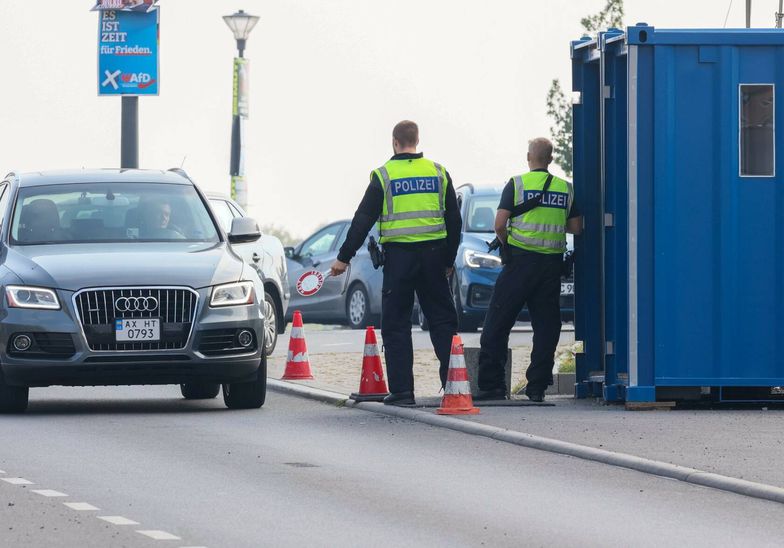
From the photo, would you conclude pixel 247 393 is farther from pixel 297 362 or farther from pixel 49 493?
pixel 49 493

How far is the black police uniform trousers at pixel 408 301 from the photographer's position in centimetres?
1461

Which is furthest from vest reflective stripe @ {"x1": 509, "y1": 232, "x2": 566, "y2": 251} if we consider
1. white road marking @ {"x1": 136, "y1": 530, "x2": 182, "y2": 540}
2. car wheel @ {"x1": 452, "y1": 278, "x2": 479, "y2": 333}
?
car wheel @ {"x1": 452, "y1": 278, "x2": 479, "y2": 333}

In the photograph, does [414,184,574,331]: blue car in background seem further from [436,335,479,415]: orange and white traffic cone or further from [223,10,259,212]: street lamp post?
[436,335,479,415]: orange and white traffic cone

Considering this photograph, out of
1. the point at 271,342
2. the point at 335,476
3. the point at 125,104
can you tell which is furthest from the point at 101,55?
the point at 335,476

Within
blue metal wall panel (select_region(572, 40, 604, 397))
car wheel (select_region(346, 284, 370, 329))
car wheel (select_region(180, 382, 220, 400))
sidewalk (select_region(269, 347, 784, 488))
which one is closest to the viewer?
sidewalk (select_region(269, 347, 784, 488))

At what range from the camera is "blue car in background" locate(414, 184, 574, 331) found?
24531mm

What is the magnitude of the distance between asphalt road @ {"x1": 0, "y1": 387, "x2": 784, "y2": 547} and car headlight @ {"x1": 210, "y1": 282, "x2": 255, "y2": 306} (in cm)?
89

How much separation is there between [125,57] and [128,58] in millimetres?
40

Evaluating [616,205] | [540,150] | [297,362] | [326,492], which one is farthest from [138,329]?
[326,492]

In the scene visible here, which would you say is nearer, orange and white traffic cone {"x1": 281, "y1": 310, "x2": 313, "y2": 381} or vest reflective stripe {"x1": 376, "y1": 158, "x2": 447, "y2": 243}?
vest reflective stripe {"x1": 376, "y1": 158, "x2": 447, "y2": 243}

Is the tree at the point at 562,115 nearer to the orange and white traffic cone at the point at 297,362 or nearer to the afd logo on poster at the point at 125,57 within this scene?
the afd logo on poster at the point at 125,57

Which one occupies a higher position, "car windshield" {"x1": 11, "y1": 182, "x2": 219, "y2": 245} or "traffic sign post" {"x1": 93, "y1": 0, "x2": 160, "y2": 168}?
"traffic sign post" {"x1": 93, "y1": 0, "x2": 160, "y2": 168}

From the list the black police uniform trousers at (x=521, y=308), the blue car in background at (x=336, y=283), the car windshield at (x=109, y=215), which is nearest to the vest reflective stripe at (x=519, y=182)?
the black police uniform trousers at (x=521, y=308)

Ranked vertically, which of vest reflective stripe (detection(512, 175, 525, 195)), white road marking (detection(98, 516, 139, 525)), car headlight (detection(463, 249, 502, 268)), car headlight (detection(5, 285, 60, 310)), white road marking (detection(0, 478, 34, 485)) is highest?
vest reflective stripe (detection(512, 175, 525, 195))
